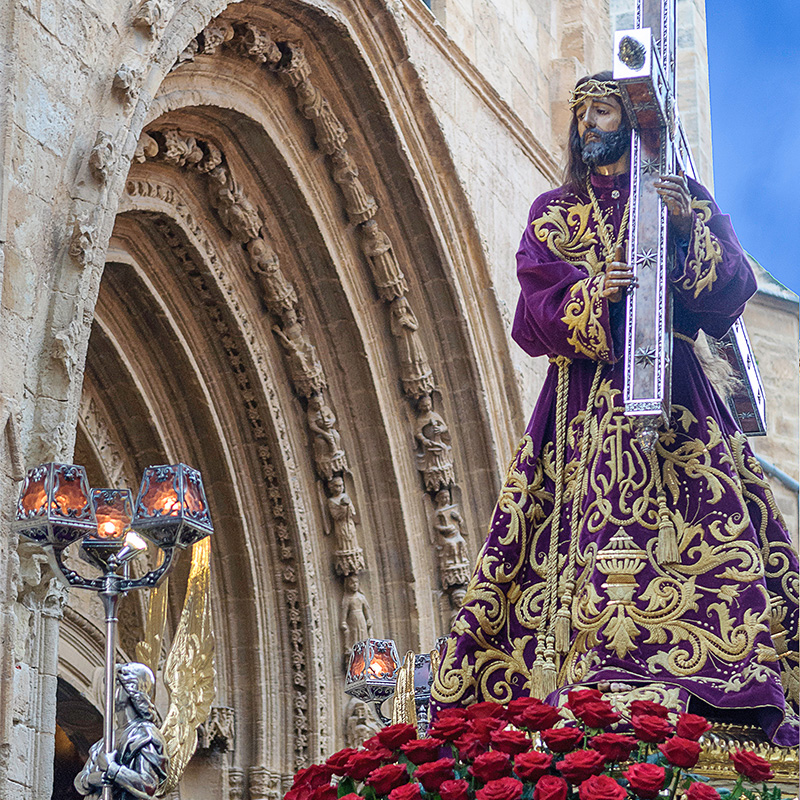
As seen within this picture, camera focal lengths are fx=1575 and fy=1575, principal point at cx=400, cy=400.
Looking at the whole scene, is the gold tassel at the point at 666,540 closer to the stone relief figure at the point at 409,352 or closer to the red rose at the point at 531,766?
the red rose at the point at 531,766

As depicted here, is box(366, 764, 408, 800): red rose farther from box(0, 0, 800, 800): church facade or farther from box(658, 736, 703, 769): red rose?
box(0, 0, 800, 800): church facade

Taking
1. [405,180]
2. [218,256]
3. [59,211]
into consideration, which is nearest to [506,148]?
[405,180]

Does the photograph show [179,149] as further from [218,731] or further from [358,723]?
[358,723]

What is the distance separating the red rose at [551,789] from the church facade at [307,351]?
529 centimetres

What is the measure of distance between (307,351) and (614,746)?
644cm

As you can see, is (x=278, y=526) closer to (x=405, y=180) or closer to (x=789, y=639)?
(x=405, y=180)

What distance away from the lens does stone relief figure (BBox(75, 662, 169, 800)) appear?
16.5 feet

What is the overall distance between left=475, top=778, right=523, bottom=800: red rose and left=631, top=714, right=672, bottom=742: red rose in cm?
33

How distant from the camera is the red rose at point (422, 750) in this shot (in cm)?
346

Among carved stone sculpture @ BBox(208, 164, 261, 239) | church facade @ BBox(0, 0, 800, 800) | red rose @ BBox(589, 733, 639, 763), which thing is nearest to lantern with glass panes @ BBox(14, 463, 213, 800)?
red rose @ BBox(589, 733, 639, 763)

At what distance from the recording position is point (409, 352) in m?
9.86

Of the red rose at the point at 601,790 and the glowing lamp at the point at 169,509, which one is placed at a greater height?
the glowing lamp at the point at 169,509

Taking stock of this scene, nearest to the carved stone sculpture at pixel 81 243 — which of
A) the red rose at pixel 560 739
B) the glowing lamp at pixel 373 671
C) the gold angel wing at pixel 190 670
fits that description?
the gold angel wing at pixel 190 670

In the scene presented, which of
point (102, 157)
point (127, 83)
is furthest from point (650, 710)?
point (127, 83)
